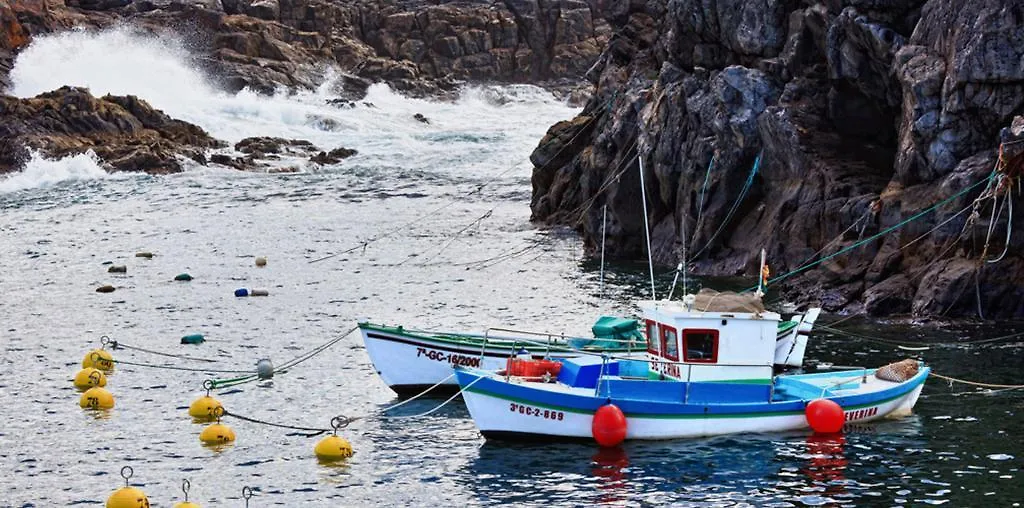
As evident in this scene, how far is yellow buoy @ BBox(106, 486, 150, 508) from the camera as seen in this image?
31594mm

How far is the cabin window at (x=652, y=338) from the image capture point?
4157cm

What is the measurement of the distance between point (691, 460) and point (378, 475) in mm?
8286

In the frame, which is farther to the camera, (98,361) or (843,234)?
(843,234)

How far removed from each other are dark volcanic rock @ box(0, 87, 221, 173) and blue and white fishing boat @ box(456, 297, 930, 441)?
255 feet

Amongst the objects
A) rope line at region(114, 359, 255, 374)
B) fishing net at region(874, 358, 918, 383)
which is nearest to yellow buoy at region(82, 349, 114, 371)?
rope line at region(114, 359, 255, 374)

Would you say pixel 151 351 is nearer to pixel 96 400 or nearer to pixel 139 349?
pixel 139 349

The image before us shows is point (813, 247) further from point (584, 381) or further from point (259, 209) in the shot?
point (259, 209)

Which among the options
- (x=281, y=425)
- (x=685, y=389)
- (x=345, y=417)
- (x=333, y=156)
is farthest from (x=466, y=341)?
(x=333, y=156)

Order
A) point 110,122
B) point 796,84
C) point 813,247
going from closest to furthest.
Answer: point 813,247, point 796,84, point 110,122

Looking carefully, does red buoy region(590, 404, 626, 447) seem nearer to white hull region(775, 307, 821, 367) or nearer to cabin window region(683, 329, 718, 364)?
cabin window region(683, 329, 718, 364)

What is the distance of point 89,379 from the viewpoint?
45.9 meters

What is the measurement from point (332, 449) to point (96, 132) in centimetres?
8455

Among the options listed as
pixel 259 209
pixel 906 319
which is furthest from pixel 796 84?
pixel 259 209

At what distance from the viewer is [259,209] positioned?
9925 centimetres
